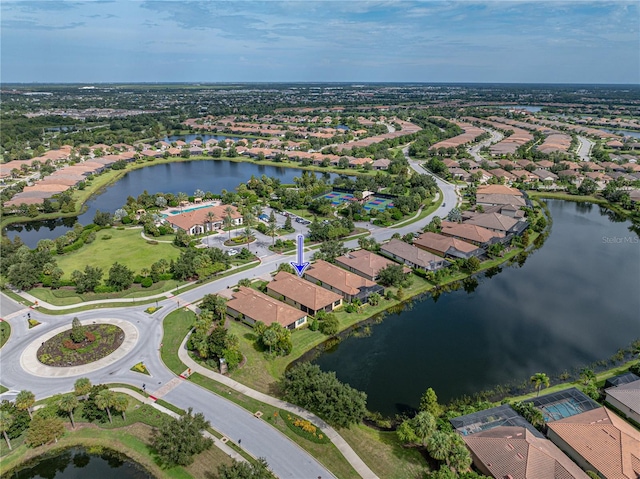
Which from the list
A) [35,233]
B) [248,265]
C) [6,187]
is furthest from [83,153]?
[248,265]

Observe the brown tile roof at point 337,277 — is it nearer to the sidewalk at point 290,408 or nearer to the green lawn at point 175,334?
the green lawn at point 175,334

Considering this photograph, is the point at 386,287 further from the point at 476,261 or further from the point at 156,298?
the point at 156,298

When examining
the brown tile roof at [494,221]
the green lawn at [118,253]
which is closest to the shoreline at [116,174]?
the green lawn at [118,253]

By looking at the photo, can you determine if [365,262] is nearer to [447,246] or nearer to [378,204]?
[447,246]

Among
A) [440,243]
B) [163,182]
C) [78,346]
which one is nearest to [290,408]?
[78,346]

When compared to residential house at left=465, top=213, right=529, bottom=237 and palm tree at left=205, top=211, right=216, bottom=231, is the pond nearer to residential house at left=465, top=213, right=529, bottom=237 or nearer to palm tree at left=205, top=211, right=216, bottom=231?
palm tree at left=205, top=211, right=216, bottom=231

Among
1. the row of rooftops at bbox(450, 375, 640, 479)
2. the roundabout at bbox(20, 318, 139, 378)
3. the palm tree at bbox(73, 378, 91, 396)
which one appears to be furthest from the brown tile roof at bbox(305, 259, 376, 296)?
the palm tree at bbox(73, 378, 91, 396)
